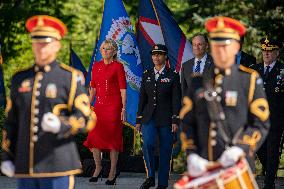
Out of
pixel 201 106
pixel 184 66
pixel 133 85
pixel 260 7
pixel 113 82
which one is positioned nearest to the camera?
pixel 201 106

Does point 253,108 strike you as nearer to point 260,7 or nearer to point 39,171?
point 39,171

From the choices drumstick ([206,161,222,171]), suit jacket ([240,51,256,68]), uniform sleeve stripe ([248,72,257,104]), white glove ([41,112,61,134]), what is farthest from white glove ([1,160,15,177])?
suit jacket ([240,51,256,68])

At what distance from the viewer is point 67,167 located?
26.5 ft

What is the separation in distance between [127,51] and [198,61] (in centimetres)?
276

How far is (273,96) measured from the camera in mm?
12742

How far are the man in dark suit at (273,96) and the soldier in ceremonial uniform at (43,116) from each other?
4.96m

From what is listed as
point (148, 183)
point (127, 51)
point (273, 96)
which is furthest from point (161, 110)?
point (127, 51)

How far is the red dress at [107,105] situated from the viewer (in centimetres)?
1352

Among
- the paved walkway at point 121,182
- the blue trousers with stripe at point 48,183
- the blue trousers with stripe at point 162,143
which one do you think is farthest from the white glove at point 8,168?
the paved walkway at point 121,182

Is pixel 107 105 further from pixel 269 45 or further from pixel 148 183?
pixel 269 45

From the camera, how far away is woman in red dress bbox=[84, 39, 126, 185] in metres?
13.5

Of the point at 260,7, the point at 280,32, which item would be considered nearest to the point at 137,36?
the point at 280,32

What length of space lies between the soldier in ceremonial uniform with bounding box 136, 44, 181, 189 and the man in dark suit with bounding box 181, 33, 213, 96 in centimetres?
25

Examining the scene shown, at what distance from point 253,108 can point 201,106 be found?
42cm
